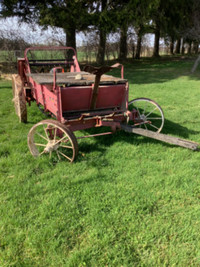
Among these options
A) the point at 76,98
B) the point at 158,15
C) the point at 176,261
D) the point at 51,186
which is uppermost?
→ the point at 158,15

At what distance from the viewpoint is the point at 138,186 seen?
9.16 feet

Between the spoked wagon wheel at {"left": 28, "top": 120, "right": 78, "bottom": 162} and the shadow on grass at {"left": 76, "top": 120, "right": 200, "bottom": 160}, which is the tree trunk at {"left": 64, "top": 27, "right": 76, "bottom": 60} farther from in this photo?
the spoked wagon wheel at {"left": 28, "top": 120, "right": 78, "bottom": 162}

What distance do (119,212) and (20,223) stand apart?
1.06 metres

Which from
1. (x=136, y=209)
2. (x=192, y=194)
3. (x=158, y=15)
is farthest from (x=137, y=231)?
(x=158, y=15)

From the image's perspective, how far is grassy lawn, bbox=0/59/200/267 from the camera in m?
1.95

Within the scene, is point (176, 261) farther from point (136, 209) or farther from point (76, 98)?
point (76, 98)

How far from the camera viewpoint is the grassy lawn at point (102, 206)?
6.38 ft

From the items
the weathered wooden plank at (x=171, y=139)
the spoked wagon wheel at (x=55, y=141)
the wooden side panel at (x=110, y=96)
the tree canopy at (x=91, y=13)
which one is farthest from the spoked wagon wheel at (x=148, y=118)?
the tree canopy at (x=91, y=13)

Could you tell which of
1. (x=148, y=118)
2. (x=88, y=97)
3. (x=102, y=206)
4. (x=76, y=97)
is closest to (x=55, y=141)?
(x=76, y=97)

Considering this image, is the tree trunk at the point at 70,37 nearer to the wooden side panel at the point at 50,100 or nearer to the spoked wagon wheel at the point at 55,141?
the wooden side panel at the point at 50,100

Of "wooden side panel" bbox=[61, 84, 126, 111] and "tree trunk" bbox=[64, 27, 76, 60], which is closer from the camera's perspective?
"wooden side panel" bbox=[61, 84, 126, 111]

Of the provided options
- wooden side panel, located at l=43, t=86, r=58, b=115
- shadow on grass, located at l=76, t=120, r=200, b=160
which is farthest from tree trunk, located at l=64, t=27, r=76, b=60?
wooden side panel, located at l=43, t=86, r=58, b=115

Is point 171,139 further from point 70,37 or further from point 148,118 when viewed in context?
point 70,37

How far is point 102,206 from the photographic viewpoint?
2461 millimetres
